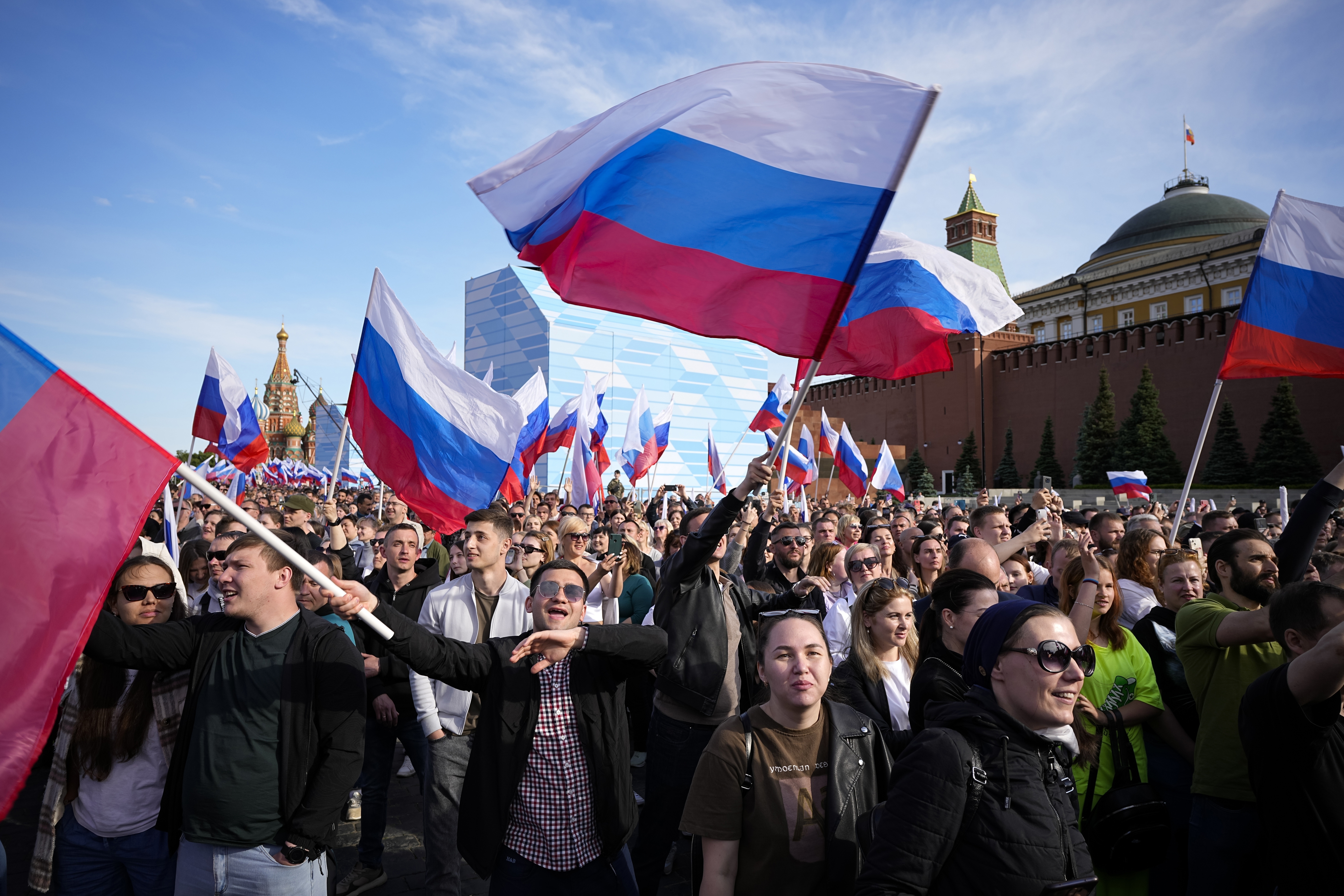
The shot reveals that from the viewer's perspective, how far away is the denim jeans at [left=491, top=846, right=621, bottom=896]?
2771 millimetres

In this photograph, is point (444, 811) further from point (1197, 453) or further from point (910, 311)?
point (1197, 453)

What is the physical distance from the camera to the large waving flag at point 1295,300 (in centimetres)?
524

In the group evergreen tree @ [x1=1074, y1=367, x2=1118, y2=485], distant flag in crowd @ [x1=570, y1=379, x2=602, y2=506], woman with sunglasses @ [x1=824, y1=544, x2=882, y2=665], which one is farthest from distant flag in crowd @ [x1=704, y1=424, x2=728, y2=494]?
Result: evergreen tree @ [x1=1074, y1=367, x2=1118, y2=485]

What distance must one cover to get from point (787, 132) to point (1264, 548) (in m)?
2.65

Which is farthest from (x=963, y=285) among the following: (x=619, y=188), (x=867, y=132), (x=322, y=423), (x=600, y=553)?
(x=322, y=423)

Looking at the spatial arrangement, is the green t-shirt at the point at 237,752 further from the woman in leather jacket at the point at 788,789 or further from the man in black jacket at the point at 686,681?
the man in black jacket at the point at 686,681

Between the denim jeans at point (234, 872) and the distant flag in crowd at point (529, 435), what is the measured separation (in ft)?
27.2

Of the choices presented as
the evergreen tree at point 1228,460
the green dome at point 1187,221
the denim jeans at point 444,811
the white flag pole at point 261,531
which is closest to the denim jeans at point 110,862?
the denim jeans at point 444,811

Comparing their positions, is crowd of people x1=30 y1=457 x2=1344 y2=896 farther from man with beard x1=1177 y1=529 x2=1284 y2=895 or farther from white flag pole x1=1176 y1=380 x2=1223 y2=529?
white flag pole x1=1176 y1=380 x2=1223 y2=529

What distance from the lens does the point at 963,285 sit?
5.25 meters

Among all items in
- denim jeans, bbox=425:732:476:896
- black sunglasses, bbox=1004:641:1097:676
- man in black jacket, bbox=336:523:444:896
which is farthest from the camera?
man in black jacket, bbox=336:523:444:896

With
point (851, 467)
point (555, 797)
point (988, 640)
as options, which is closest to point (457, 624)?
point (555, 797)

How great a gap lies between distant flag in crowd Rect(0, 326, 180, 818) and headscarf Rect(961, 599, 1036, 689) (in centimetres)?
223

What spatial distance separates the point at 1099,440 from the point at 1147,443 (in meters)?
2.52
